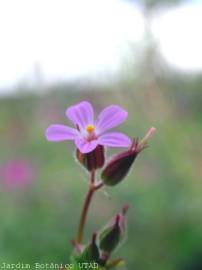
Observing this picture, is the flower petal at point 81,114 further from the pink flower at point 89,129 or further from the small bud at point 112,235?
the small bud at point 112,235

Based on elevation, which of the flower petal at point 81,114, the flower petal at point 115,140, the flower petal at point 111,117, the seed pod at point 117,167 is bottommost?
the seed pod at point 117,167

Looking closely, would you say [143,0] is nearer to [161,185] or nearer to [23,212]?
[161,185]

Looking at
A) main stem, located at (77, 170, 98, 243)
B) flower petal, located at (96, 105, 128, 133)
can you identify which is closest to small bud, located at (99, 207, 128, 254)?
main stem, located at (77, 170, 98, 243)

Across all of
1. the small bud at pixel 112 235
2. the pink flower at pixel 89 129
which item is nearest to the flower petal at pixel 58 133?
the pink flower at pixel 89 129

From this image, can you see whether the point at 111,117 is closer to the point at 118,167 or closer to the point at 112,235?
the point at 118,167

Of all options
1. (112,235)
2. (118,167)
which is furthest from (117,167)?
(112,235)

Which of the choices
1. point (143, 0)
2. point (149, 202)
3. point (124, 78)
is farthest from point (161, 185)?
point (143, 0)
